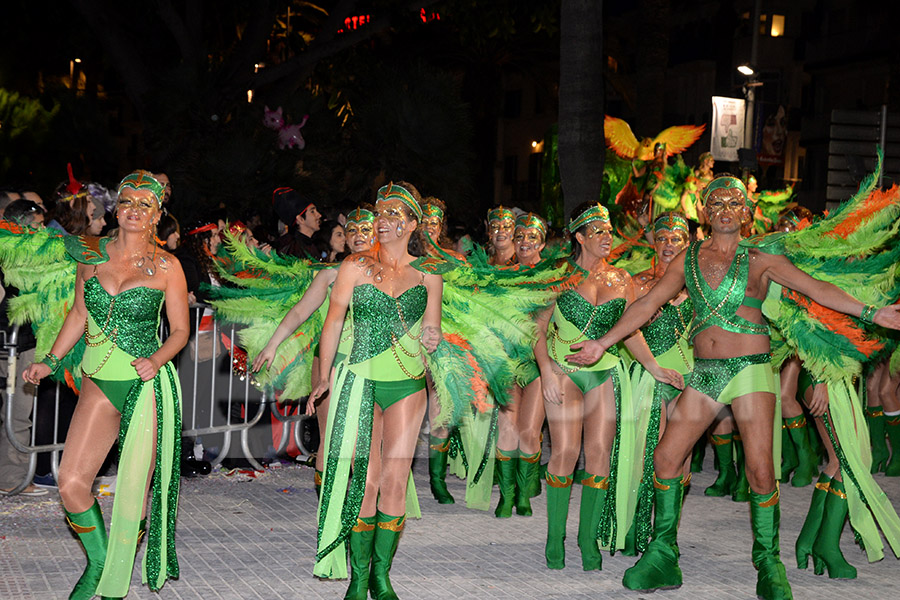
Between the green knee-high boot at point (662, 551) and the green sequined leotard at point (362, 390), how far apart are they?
5.09 feet

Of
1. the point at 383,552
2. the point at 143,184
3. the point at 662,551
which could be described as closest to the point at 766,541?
the point at 662,551

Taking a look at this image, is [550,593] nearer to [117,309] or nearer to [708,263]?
[708,263]

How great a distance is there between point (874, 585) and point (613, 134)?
1012 centimetres

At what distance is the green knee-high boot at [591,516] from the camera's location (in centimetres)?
641

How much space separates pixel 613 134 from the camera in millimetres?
15594

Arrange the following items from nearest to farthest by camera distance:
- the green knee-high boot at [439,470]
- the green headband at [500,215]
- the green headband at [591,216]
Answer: the green headband at [591,216]
the green headband at [500,215]
the green knee-high boot at [439,470]

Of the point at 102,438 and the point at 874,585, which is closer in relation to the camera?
the point at 102,438

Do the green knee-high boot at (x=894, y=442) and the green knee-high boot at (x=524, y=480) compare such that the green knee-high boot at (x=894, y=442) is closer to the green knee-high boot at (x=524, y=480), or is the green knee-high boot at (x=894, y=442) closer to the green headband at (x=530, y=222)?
the green knee-high boot at (x=524, y=480)

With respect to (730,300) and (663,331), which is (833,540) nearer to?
(730,300)

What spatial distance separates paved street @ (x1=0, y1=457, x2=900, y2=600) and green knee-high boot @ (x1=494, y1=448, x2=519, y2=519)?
0.30 feet

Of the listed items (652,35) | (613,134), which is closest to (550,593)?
(613,134)

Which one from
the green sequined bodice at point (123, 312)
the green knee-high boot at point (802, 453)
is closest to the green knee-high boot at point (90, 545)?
the green sequined bodice at point (123, 312)

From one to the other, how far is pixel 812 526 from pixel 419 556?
2.33 metres

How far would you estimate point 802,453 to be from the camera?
9.02 m
